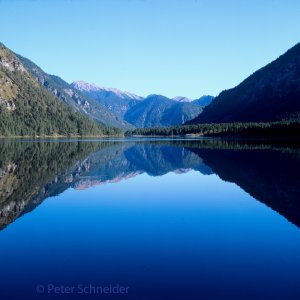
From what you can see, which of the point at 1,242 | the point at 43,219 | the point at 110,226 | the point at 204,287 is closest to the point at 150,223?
the point at 110,226

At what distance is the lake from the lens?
551 inches

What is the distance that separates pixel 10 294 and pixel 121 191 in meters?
24.7

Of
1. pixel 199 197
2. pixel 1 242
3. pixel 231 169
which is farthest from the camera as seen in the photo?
pixel 231 169

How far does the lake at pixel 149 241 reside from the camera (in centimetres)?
1400

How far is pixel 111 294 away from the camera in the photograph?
13.4 metres

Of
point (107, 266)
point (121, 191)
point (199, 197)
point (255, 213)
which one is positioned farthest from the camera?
point (121, 191)

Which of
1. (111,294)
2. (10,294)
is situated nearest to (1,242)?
(10,294)

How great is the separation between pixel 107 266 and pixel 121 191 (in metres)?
21.9

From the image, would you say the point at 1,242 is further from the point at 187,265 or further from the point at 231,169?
the point at 231,169

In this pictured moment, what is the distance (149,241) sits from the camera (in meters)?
20.0

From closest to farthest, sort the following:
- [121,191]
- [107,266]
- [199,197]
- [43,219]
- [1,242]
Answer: [107,266] → [1,242] → [43,219] → [199,197] → [121,191]

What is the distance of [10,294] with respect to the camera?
1329 cm

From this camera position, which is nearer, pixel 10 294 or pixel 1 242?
pixel 10 294

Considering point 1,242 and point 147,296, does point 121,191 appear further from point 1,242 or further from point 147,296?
point 147,296
